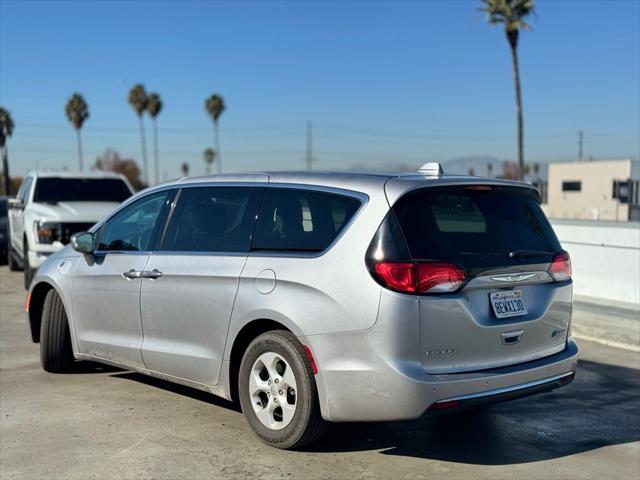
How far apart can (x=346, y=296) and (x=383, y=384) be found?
0.54m

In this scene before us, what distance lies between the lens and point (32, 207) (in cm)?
1202

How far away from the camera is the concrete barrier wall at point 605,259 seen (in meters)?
9.39

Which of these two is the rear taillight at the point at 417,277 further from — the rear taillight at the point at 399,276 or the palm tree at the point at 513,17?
the palm tree at the point at 513,17

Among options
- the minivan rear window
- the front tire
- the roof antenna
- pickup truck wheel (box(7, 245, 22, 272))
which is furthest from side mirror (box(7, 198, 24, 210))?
the minivan rear window

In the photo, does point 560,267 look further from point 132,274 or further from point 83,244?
point 83,244

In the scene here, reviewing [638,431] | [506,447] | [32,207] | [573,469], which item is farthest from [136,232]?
[32,207]

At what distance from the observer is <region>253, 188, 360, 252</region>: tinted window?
4508 mm

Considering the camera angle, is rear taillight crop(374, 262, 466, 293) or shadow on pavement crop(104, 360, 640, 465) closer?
rear taillight crop(374, 262, 466, 293)

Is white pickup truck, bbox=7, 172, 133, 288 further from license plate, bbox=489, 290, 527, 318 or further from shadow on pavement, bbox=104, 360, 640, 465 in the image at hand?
license plate, bbox=489, 290, 527, 318

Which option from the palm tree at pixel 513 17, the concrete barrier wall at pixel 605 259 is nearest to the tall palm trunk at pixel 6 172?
the palm tree at pixel 513 17

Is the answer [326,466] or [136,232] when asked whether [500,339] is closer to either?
[326,466]

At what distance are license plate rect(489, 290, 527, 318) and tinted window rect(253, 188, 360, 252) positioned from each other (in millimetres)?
1014

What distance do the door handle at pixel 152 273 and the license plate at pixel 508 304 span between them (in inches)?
96.1

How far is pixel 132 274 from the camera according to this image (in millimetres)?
5613
